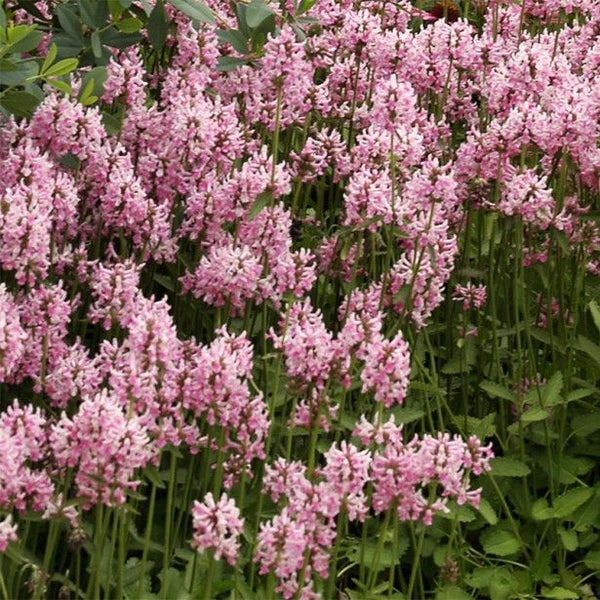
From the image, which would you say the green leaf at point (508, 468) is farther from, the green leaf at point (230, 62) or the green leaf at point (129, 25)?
the green leaf at point (129, 25)

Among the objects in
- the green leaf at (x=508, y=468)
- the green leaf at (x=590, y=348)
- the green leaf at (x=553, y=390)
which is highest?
the green leaf at (x=590, y=348)

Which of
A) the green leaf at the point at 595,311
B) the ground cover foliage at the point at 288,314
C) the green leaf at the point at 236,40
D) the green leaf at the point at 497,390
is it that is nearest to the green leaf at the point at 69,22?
the ground cover foliage at the point at 288,314

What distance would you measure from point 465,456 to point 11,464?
3.42ft

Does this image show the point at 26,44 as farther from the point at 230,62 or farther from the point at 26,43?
the point at 230,62

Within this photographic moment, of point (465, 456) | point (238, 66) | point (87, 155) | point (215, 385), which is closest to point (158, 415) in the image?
point (215, 385)

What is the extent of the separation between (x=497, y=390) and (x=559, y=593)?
2.09 feet

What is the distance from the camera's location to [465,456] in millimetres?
3389

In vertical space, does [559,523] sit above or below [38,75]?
below

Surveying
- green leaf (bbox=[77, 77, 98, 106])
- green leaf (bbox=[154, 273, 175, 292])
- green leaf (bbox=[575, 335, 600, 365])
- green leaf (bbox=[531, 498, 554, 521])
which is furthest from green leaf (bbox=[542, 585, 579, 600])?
green leaf (bbox=[77, 77, 98, 106])

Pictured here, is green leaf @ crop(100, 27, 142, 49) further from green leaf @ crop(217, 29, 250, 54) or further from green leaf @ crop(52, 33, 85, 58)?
green leaf @ crop(217, 29, 250, 54)

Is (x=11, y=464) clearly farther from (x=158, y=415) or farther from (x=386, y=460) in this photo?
(x=386, y=460)

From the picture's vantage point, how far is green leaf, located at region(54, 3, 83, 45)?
15.2 feet

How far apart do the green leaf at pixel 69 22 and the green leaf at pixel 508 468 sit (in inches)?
73.4

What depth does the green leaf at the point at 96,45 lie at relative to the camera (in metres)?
4.41
